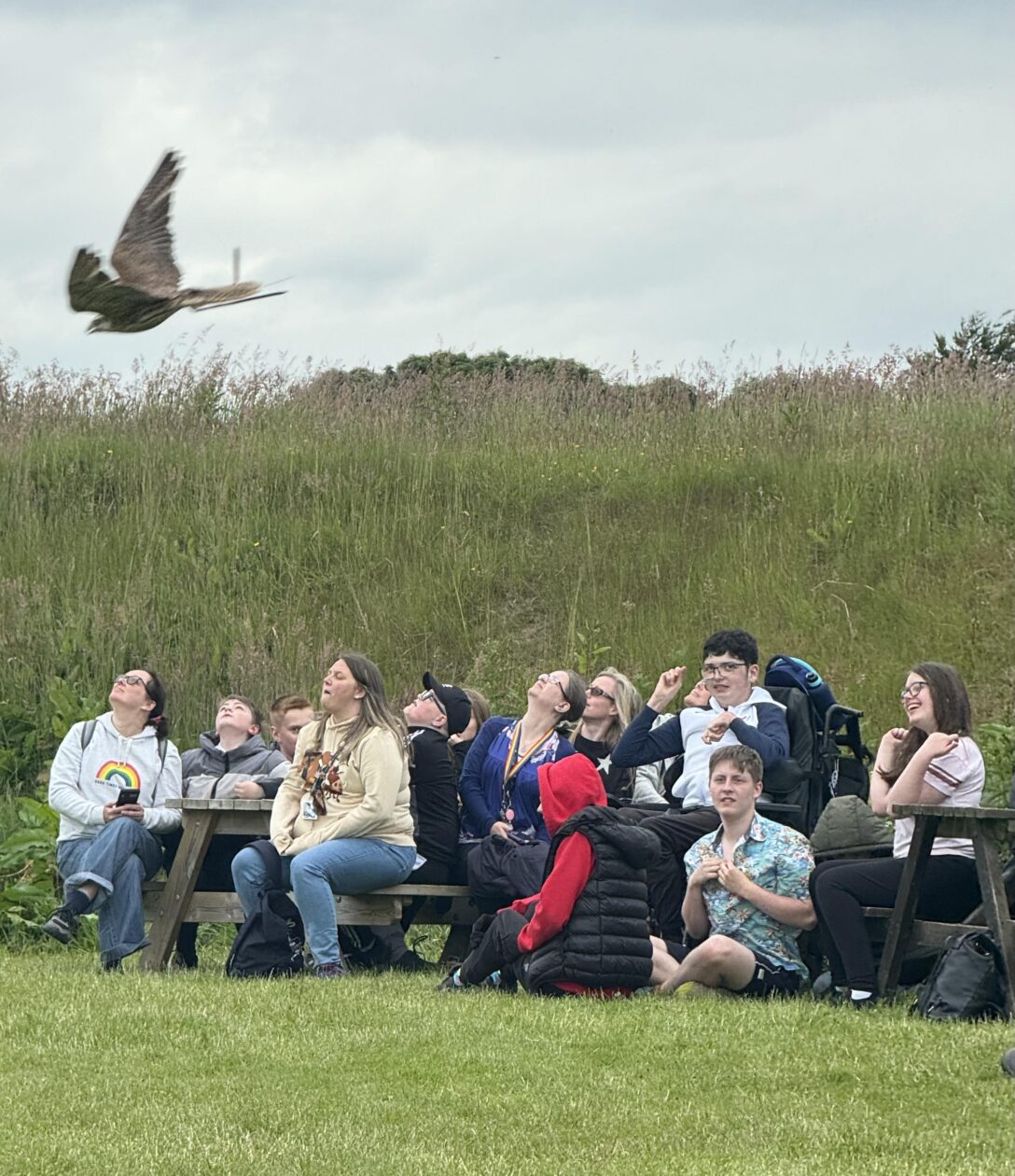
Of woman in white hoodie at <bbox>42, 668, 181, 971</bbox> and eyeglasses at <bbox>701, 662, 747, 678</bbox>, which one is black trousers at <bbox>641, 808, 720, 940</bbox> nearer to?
eyeglasses at <bbox>701, 662, 747, 678</bbox>

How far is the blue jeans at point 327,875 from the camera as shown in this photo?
8.09 metres

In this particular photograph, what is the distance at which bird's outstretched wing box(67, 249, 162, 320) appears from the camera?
3361 millimetres

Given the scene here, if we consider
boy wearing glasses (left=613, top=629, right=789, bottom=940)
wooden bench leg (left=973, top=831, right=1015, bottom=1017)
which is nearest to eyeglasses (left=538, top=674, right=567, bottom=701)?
boy wearing glasses (left=613, top=629, right=789, bottom=940)

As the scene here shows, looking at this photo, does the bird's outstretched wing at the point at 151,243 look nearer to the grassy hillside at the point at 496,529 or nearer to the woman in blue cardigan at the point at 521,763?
the woman in blue cardigan at the point at 521,763

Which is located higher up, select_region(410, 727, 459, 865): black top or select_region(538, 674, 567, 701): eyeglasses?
select_region(538, 674, 567, 701): eyeglasses

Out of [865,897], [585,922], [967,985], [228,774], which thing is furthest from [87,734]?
[967,985]

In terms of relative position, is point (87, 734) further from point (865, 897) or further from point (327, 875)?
point (865, 897)

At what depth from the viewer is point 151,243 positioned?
139 inches

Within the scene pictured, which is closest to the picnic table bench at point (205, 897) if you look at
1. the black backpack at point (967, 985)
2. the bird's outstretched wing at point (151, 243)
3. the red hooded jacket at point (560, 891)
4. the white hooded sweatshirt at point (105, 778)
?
the white hooded sweatshirt at point (105, 778)

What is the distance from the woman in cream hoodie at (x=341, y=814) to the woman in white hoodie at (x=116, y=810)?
0.67m

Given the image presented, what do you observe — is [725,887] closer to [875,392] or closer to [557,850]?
[557,850]

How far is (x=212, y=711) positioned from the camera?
13.0 m

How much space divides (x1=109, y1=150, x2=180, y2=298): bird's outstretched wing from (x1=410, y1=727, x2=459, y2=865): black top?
560cm

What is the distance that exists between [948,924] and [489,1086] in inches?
97.1
